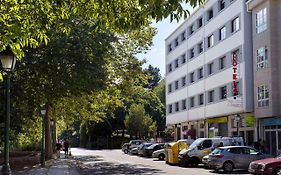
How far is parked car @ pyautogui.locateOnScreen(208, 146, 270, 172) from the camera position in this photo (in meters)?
27.3

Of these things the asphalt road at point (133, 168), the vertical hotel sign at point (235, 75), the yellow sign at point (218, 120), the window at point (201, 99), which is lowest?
the asphalt road at point (133, 168)

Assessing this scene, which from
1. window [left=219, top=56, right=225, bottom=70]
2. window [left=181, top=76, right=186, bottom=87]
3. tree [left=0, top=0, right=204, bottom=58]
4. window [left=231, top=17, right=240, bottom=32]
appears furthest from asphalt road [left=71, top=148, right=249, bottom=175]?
window [left=181, top=76, right=186, bottom=87]

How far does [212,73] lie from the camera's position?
49188 mm

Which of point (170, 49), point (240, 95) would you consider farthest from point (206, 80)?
point (170, 49)

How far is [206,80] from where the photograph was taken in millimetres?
50875

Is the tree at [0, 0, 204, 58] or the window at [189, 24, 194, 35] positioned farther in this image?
the window at [189, 24, 194, 35]

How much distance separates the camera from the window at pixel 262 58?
37.4 metres

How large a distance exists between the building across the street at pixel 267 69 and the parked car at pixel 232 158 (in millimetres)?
9316

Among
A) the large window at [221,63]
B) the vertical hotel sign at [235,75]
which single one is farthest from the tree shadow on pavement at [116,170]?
the large window at [221,63]

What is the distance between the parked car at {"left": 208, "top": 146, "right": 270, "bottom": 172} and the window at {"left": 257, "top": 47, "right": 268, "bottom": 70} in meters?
11.5

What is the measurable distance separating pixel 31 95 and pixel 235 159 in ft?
39.5

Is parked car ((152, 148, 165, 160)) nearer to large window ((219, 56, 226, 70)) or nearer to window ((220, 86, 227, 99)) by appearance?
window ((220, 86, 227, 99))

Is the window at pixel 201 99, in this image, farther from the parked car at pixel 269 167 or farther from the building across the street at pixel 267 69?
the parked car at pixel 269 167

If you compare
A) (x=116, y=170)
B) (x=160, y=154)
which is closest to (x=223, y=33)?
(x=160, y=154)
